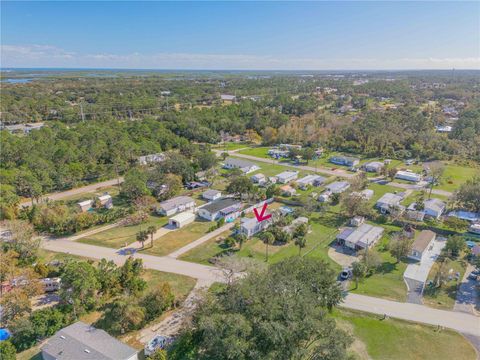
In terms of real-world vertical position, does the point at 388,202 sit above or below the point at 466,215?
above

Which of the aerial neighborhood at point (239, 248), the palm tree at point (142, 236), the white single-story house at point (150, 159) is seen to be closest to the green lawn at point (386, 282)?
the aerial neighborhood at point (239, 248)

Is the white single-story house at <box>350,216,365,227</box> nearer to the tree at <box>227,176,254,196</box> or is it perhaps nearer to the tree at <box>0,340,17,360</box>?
the tree at <box>227,176,254,196</box>

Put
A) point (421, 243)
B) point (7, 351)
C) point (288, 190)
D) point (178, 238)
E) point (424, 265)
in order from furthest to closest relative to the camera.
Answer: point (288, 190) → point (178, 238) → point (421, 243) → point (424, 265) → point (7, 351)

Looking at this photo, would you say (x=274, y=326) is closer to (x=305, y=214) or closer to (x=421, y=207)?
(x=305, y=214)

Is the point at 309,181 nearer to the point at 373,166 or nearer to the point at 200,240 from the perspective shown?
the point at 373,166

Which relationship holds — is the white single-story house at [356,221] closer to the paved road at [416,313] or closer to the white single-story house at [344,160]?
the paved road at [416,313]

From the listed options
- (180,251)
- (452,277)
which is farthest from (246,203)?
(452,277)

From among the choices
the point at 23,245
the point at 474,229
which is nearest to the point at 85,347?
the point at 23,245

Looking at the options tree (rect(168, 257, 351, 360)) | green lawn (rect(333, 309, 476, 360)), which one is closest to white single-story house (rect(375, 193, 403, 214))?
green lawn (rect(333, 309, 476, 360))
